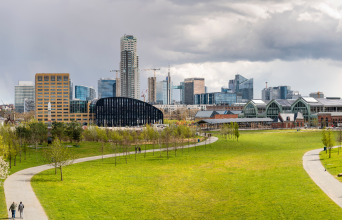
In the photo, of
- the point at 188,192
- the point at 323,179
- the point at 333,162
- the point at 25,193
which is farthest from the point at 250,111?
the point at 25,193

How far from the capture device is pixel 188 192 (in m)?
37.0

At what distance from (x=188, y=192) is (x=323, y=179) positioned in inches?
705

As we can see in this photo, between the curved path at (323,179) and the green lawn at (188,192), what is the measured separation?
865mm

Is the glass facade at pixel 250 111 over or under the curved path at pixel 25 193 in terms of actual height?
over

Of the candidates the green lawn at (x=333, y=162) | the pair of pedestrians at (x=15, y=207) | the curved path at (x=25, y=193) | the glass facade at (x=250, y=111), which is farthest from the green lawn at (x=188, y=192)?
the glass facade at (x=250, y=111)

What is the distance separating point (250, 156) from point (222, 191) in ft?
88.8

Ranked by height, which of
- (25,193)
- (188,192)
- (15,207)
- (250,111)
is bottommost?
(188,192)

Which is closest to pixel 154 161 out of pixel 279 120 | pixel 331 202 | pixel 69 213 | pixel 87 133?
pixel 69 213

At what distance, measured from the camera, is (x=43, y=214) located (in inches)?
1135

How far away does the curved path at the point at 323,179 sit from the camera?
1297 inches

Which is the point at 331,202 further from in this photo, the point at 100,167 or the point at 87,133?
the point at 87,133

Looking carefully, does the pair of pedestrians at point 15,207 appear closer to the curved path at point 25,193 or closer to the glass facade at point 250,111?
the curved path at point 25,193

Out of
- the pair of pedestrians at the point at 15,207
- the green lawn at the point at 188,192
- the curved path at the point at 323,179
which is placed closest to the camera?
the pair of pedestrians at the point at 15,207

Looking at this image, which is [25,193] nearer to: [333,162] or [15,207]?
[15,207]
